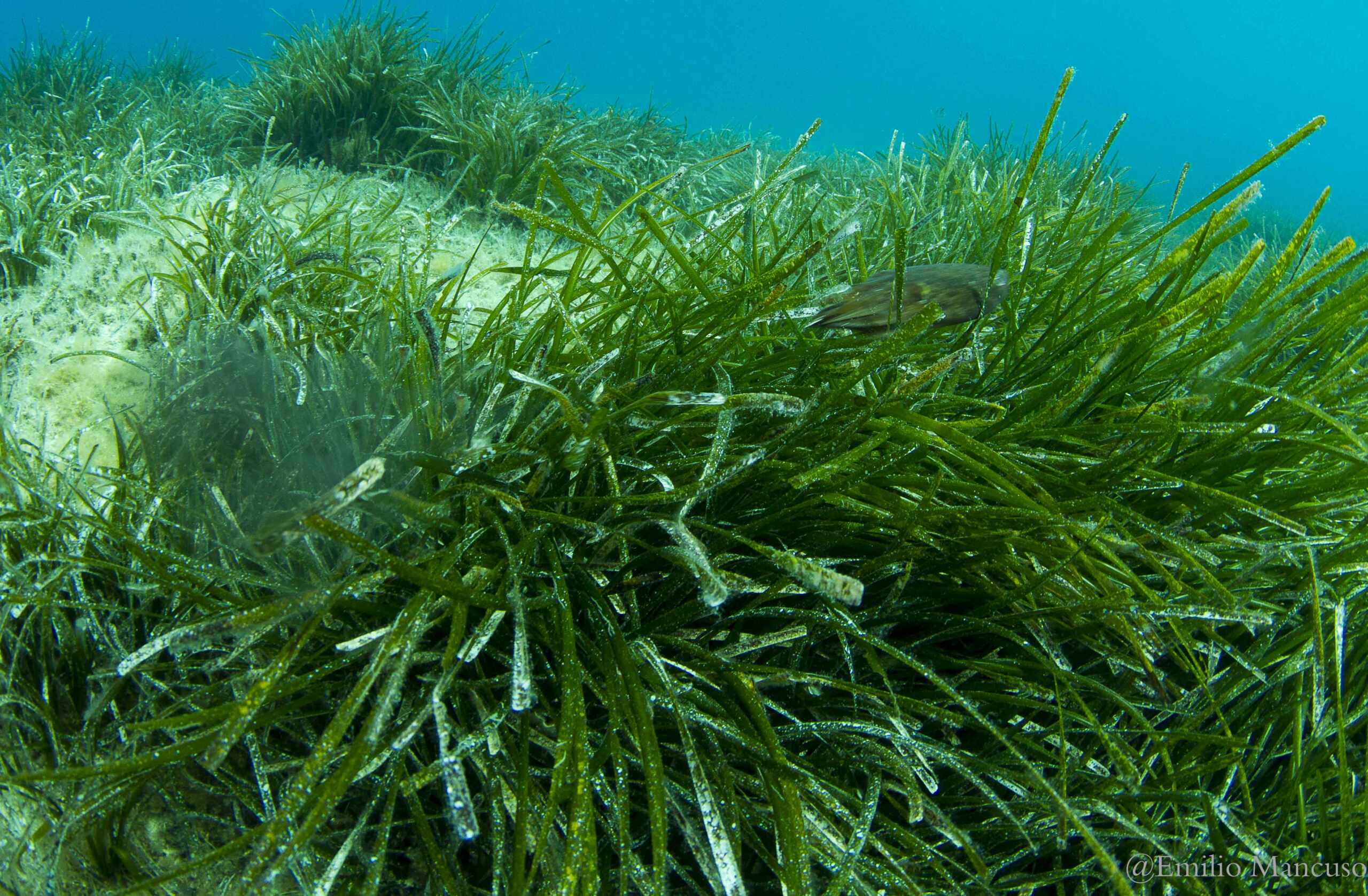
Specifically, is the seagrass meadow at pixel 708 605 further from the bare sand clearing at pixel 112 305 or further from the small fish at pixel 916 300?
the bare sand clearing at pixel 112 305

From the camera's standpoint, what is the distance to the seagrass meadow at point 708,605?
1.22m

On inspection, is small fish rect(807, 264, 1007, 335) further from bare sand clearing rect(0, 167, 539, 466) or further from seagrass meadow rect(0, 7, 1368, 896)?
bare sand clearing rect(0, 167, 539, 466)

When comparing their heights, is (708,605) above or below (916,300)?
below

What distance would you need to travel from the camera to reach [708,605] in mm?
1191

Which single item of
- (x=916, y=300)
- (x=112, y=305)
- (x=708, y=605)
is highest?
(x=112, y=305)

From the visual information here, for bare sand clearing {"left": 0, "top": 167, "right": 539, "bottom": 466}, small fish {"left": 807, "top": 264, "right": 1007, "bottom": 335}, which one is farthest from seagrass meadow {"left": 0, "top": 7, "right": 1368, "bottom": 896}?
bare sand clearing {"left": 0, "top": 167, "right": 539, "bottom": 466}

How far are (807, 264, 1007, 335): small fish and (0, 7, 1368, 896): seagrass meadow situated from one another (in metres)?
0.10

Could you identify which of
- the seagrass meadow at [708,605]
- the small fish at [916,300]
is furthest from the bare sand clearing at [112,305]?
the small fish at [916,300]

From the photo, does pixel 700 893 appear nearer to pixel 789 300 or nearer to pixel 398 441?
pixel 398 441

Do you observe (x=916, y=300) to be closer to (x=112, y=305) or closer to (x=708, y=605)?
(x=708, y=605)

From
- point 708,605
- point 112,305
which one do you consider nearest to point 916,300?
point 708,605

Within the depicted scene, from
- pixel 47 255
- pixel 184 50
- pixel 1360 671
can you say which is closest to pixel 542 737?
pixel 1360 671

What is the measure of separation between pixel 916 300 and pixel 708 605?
1.11 m

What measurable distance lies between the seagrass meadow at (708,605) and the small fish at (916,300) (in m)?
0.10
